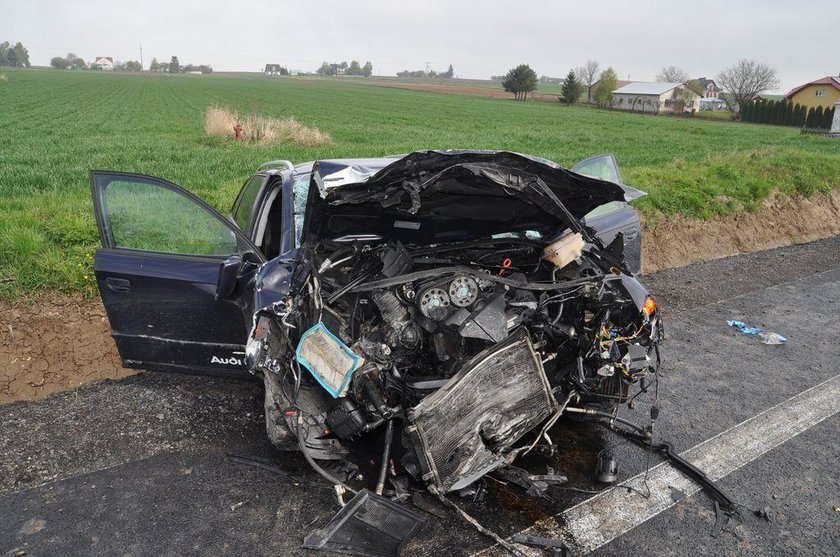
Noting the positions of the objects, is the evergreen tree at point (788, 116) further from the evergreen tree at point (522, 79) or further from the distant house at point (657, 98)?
the evergreen tree at point (522, 79)

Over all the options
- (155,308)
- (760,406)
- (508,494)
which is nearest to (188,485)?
(155,308)

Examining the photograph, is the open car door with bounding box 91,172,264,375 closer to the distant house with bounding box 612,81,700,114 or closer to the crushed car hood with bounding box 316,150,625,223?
the crushed car hood with bounding box 316,150,625,223

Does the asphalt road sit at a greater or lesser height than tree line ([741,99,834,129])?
lesser

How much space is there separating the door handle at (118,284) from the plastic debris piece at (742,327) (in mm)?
5321

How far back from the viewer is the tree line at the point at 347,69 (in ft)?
485

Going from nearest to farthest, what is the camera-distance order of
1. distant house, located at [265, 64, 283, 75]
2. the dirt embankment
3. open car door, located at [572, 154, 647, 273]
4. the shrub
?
the dirt embankment → open car door, located at [572, 154, 647, 273] → the shrub → distant house, located at [265, 64, 283, 75]

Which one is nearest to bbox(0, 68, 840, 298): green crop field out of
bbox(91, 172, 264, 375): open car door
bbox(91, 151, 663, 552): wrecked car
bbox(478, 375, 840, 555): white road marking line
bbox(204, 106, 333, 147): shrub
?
bbox(204, 106, 333, 147): shrub

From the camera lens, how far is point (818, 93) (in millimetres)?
58969

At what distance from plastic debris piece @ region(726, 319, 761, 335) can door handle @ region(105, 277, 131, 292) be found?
17.5 feet

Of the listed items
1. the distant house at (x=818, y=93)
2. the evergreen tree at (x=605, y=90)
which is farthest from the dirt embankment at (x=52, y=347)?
the evergreen tree at (x=605, y=90)

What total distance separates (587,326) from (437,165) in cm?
137

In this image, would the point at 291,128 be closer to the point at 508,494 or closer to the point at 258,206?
the point at 258,206

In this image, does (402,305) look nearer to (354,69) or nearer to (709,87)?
(709,87)

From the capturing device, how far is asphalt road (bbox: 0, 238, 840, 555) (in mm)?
2893
